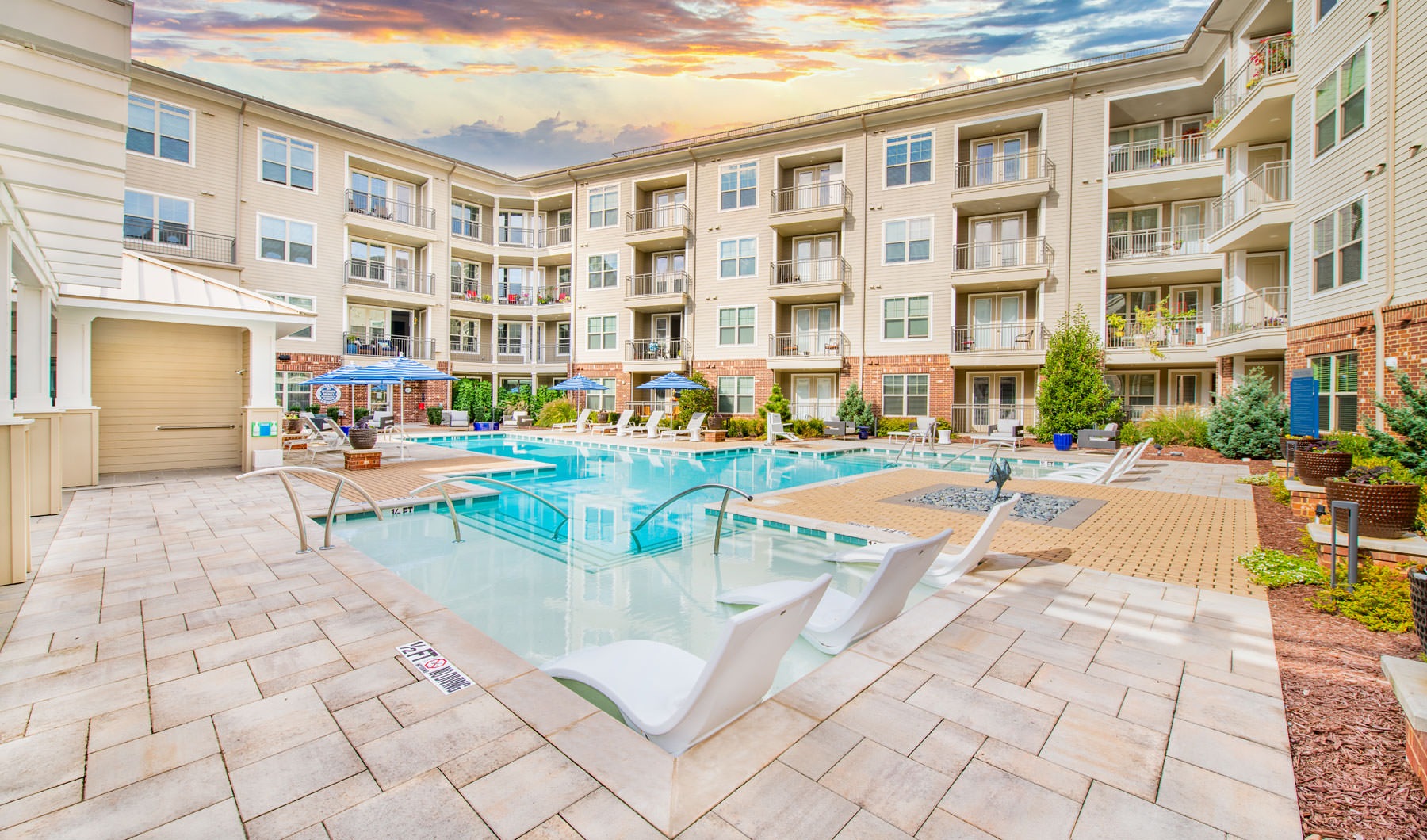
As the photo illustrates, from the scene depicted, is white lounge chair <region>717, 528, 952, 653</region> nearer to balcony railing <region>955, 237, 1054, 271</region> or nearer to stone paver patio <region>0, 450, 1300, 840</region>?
stone paver patio <region>0, 450, 1300, 840</region>

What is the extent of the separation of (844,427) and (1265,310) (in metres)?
11.2

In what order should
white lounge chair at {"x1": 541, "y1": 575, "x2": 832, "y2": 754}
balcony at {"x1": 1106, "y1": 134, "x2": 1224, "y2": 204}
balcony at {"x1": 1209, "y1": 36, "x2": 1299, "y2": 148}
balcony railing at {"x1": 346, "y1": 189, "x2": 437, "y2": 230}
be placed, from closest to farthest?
white lounge chair at {"x1": 541, "y1": 575, "x2": 832, "y2": 754} → balcony at {"x1": 1209, "y1": 36, "x2": 1299, "y2": 148} → balcony at {"x1": 1106, "y1": 134, "x2": 1224, "y2": 204} → balcony railing at {"x1": 346, "y1": 189, "x2": 437, "y2": 230}

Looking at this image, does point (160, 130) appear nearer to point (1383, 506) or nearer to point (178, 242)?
point (178, 242)

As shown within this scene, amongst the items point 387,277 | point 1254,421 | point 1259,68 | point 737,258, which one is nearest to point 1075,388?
point 1254,421

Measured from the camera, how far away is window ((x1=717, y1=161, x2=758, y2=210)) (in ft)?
75.7

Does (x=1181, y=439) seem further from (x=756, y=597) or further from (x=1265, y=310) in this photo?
(x=756, y=597)

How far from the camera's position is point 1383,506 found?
16.3ft

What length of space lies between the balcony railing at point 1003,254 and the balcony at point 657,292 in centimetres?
1044

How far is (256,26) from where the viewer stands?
24.2 meters

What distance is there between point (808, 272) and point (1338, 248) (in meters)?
14.2

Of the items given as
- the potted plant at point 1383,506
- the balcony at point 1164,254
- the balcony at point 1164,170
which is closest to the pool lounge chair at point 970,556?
the potted plant at point 1383,506

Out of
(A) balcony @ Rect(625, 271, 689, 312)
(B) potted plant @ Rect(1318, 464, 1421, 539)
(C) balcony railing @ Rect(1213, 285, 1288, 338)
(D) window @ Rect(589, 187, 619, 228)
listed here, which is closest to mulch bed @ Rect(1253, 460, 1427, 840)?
(B) potted plant @ Rect(1318, 464, 1421, 539)

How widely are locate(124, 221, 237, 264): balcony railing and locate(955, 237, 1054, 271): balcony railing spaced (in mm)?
25212

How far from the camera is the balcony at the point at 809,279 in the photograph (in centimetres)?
2147
